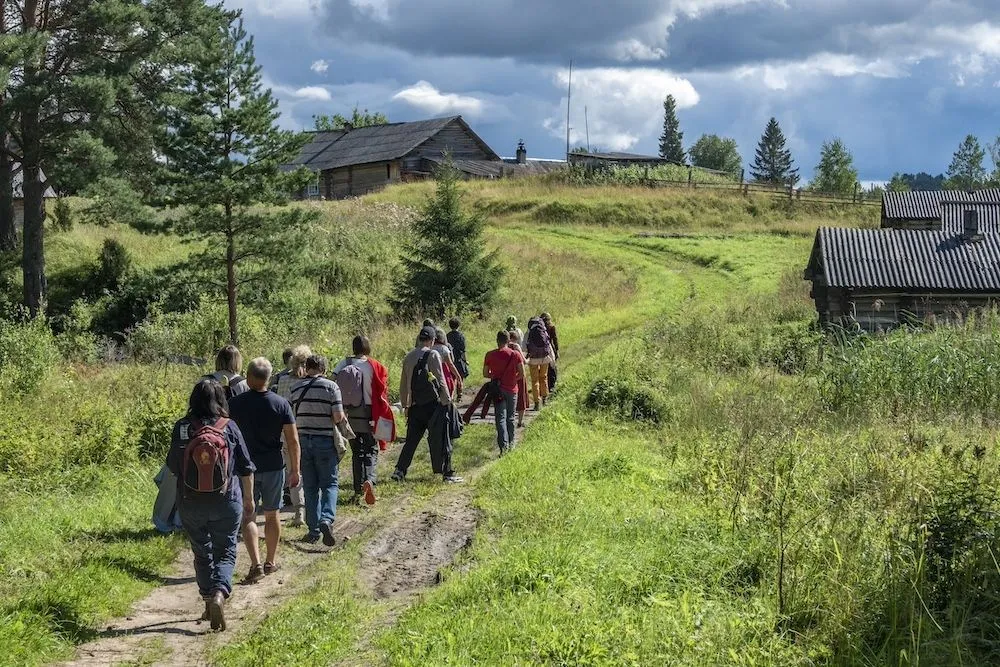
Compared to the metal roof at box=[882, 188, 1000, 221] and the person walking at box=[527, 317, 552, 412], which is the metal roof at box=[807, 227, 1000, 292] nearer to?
the person walking at box=[527, 317, 552, 412]

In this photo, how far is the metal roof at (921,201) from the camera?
42656 mm

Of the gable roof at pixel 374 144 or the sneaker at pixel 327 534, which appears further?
the gable roof at pixel 374 144

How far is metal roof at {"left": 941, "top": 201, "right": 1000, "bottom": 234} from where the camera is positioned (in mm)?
32906

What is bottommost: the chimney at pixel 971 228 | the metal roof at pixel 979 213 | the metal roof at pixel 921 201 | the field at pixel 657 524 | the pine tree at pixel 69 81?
the field at pixel 657 524

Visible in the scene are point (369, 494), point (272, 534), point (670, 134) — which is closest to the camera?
point (272, 534)

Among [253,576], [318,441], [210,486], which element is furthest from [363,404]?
[210,486]

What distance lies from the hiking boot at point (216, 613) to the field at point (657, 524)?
0.26 meters

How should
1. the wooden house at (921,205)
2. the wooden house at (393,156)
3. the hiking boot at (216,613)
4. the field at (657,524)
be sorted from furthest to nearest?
1. the wooden house at (393,156)
2. the wooden house at (921,205)
3. the hiking boot at (216,613)
4. the field at (657,524)

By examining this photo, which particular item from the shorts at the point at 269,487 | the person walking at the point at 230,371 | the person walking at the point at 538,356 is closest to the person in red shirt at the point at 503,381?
the person walking at the point at 538,356

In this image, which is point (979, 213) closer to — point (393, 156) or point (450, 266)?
point (450, 266)

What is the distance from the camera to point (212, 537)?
269 inches

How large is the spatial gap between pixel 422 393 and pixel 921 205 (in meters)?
39.1

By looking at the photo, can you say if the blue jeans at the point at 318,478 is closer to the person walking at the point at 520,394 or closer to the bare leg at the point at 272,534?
the bare leg at the point at 272,534

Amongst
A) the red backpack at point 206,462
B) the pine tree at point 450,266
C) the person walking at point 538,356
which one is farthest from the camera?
the pine tree at point 450,266
